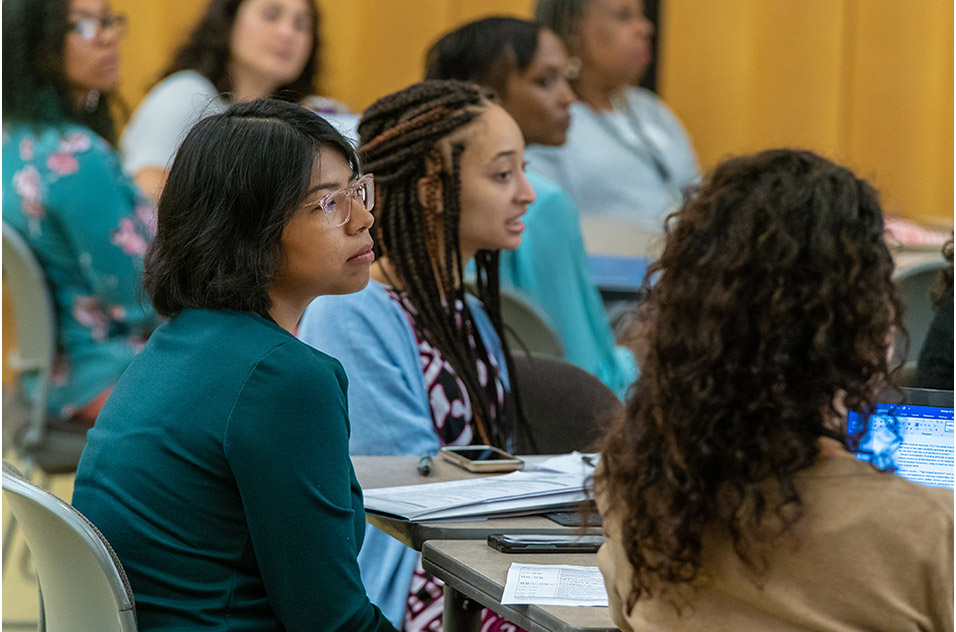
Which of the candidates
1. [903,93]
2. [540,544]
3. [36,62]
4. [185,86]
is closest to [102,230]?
[36,62]

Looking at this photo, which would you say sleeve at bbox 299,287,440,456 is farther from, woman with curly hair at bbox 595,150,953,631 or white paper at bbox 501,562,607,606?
woman with curly hair at bbox 595,150,953,631

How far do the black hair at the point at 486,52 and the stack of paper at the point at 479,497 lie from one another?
1.92 meters

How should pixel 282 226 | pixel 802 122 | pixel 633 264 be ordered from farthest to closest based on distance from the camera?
pixel 802 122 < pixel 633 264 < pixel 282 226

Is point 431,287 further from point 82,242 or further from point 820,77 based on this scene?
point 820,77

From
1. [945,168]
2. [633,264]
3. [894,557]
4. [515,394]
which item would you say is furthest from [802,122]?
[894,557]

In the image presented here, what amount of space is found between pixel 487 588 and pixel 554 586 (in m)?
0.07

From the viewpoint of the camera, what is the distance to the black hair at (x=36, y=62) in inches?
118

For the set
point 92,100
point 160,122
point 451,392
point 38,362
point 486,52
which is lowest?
point 38,362

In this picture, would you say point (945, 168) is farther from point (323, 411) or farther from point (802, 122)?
point (323, 411)

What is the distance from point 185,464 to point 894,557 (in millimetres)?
686

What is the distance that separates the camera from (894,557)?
911mm

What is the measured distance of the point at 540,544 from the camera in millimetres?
1293

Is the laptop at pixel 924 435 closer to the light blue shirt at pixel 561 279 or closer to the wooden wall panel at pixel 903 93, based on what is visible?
the light blue shirt at pixel 561 279

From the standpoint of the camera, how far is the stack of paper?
1399mm
